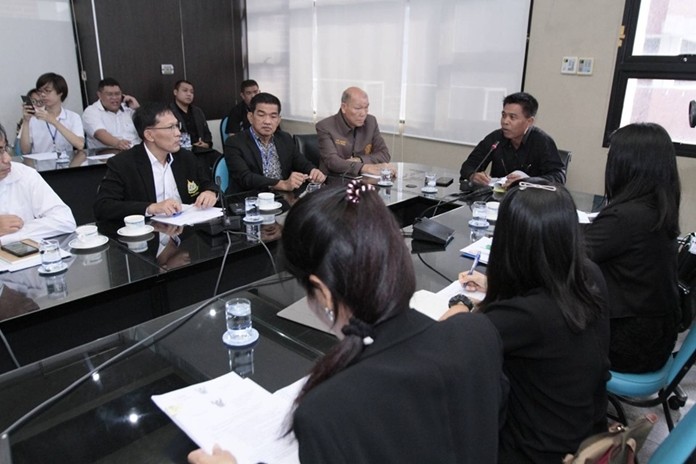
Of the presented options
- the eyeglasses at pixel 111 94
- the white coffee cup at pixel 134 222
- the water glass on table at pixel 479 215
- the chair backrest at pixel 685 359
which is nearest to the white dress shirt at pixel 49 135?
the eyeglasses at pixel 111 94

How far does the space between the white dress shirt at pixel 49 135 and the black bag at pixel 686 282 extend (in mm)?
4262

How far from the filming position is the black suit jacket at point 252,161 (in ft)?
Answer: 9.16

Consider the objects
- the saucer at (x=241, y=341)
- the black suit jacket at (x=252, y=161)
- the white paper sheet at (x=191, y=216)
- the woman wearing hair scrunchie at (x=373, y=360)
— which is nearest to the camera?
the woman wearing hair scrunchie at (x=373, y=360)

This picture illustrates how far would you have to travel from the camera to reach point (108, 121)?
14.4 ft

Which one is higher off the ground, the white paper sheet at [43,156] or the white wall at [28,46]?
the white wall at [28,46]

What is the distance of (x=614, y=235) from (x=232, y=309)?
1162 millimetres

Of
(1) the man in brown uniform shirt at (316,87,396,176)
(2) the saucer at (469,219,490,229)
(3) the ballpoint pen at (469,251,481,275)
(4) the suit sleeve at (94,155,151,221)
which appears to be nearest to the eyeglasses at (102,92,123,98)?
(1) the man in brown uniform shirt at (316,87,396,176)

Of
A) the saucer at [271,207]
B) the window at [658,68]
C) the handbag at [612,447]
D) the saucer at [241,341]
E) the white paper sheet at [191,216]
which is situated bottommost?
the handbag at [612,447]

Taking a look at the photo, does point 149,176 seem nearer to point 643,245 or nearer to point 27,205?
point 27,205

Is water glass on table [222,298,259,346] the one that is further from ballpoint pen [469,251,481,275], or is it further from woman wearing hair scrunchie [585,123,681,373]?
woman wearing hair scrunchie [585,123,681,373]

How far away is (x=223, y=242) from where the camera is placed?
188 centimetres

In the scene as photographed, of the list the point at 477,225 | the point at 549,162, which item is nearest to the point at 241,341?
the point at 477,225

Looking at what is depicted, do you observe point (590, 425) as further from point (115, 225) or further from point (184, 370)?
point (115, 225)

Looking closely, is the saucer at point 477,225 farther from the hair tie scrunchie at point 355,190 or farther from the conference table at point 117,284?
the hair tie scrunchie at point 355,190
